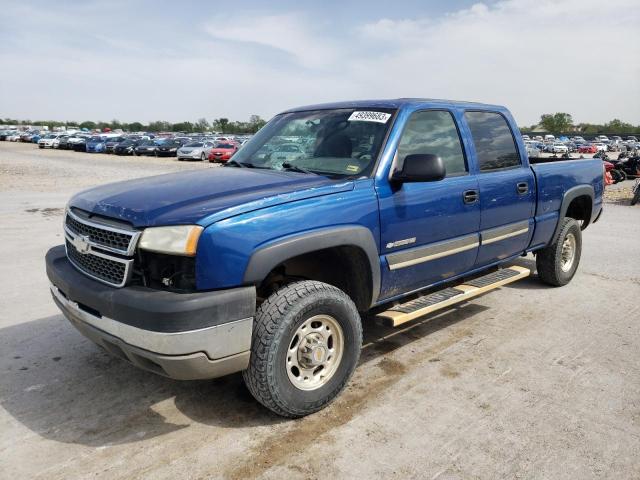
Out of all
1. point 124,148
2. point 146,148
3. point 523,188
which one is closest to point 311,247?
point 523,188

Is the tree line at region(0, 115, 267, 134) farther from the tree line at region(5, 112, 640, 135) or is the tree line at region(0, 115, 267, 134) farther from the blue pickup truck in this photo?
the blue pickup truck

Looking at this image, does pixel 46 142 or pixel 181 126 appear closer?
pixel 46 142

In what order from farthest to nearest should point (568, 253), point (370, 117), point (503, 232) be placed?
point (568, 253) → point (503, 232) → point (370, 117)

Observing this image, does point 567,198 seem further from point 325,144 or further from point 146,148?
point 146,148

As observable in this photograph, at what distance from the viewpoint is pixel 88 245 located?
121 inches

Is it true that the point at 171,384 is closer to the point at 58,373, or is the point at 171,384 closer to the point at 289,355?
the point at 58,373

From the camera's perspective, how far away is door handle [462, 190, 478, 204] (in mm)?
4074

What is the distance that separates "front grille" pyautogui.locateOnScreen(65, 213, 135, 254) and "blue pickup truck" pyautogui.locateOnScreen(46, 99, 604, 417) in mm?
16

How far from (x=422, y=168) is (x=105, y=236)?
197 cm

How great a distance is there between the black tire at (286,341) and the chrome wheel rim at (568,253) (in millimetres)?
3726

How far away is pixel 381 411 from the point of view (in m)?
3.26

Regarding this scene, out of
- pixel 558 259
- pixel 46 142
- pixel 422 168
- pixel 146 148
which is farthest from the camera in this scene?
pixel 46 142

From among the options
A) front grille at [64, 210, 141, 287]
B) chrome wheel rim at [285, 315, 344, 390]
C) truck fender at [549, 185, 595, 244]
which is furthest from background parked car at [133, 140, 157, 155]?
chrome wheel rim at [285, 315, 344, 390]

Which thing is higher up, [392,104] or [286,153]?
[392,104]
